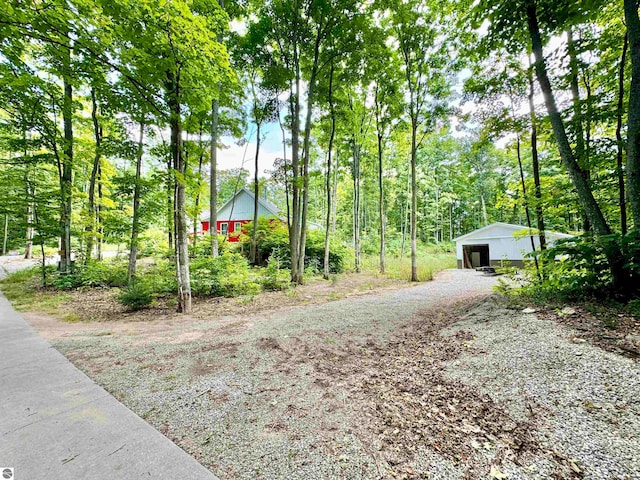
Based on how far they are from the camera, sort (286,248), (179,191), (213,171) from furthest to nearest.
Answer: (286,248), (213,171), (179,191)

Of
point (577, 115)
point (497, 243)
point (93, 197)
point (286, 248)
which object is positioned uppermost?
point (93, 197)

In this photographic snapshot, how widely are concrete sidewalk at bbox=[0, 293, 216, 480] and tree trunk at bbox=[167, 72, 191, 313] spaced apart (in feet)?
9.68

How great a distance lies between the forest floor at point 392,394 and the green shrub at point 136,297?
1.55 meters

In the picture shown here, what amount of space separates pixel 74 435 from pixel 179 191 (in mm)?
4660

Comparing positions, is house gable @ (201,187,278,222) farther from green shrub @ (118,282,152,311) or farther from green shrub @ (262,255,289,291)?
green shrub @ (118,282,152,311)

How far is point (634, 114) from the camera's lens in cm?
329

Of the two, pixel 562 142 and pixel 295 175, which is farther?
pixel 295 175

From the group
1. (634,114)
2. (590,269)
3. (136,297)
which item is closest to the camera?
(634,114)

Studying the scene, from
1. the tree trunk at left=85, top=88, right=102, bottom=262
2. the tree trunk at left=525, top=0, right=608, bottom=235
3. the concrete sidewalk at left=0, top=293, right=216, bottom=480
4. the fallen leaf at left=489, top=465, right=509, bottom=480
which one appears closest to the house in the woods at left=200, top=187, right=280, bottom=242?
the tree trunk at left=85, top=88, right=102, bottom=262

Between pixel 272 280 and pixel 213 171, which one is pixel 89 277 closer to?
pixel 213 171

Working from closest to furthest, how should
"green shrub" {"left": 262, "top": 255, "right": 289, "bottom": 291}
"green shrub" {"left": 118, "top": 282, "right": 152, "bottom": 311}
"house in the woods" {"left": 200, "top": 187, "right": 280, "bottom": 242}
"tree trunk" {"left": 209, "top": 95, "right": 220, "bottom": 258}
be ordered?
1. "green shrub" {"left": 118, "top": 282, "right": 152, "bottom": 311}
2. "green shrub" {"left": 262, "top": 255, "right": 289, "bottom": 291}
3. "tree trunk" {"left": 209, "top": 95, "right": 220, "bottom": 258}
4. "house in the woods" {"left": 200, "top": 187, "right": 280, "bottom": 242}

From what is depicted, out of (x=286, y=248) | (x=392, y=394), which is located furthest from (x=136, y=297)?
(x=286, y=248)

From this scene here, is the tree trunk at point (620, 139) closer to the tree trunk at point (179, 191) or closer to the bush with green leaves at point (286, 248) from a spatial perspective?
the tree trunk at point (179, 191)

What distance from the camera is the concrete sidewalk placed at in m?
1.45
